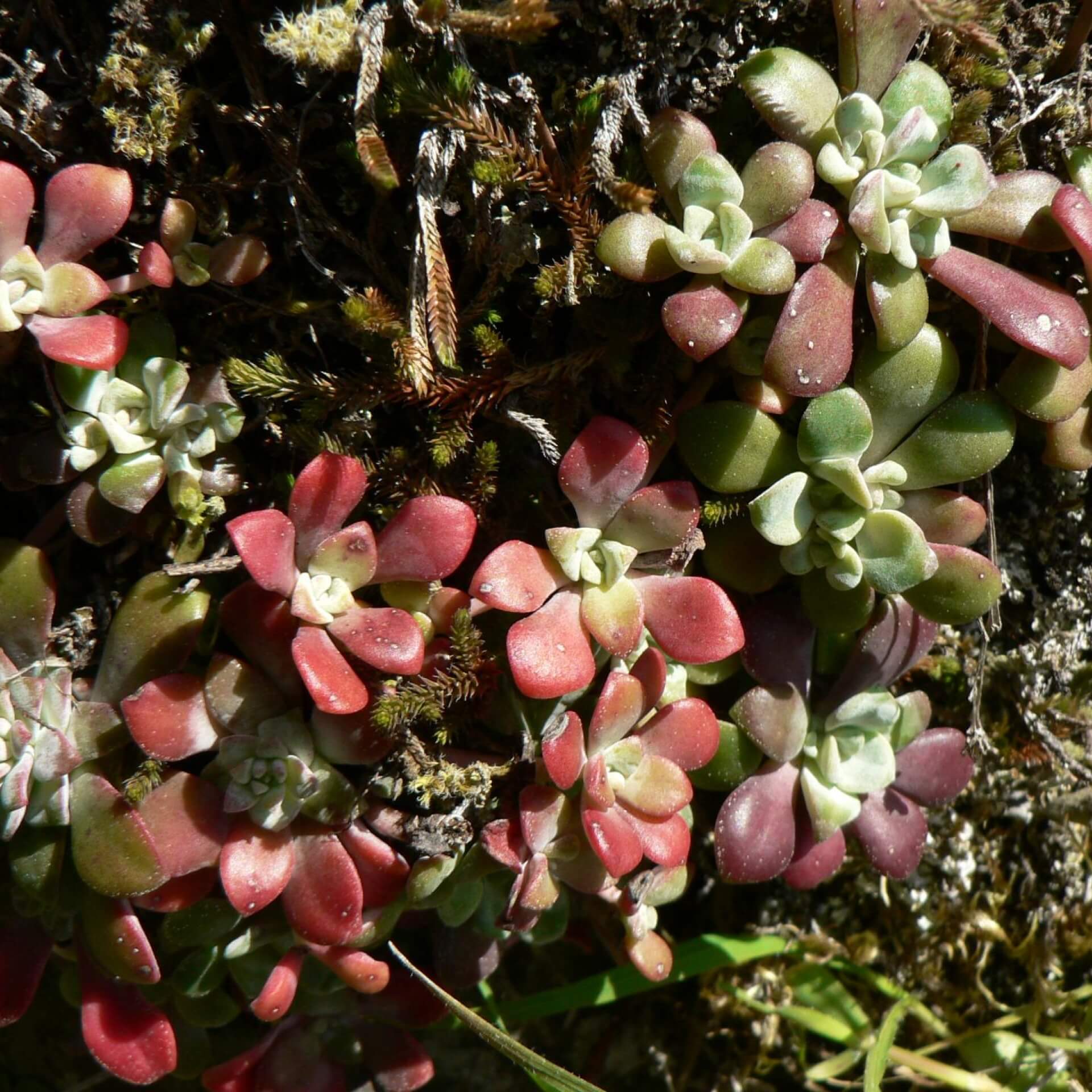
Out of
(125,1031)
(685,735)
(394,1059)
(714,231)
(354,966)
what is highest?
(714,231)

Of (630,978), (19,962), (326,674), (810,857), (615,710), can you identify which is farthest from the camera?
(630,978)

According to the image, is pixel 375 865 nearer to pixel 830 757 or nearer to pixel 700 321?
pixel 830 757

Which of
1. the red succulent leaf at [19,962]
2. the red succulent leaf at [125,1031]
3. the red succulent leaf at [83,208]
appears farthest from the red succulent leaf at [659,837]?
the red succulent leaf at [83,208]

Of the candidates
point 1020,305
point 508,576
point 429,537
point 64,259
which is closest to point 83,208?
point 64,259

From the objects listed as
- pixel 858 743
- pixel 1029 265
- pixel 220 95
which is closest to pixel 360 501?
pixel 220 95

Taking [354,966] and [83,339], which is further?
[354,966]

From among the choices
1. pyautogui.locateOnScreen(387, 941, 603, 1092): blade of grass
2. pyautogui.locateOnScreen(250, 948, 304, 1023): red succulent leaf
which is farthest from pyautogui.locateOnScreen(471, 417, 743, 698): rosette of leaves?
pyautogui.locateOnScreen(250, 948, 304, 1023): red succulent leaf
